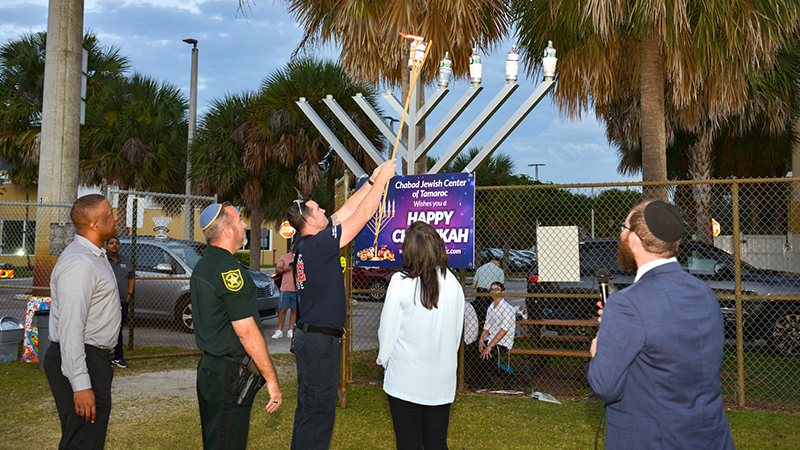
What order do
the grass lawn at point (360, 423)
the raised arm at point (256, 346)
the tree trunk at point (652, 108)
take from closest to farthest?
the raised arm at point (256, 346), the grass lawn at point (360, 423), the tree trunk at point (652, 108)

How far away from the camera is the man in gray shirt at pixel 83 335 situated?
10.5 feet

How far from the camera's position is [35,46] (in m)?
21.7

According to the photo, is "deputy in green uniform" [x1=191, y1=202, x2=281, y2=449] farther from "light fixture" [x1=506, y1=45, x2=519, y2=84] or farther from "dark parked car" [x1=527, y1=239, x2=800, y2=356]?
"dark parked car" [x1=527, y1=239, x2=800, y2=356]

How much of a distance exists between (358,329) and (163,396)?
21.7ft

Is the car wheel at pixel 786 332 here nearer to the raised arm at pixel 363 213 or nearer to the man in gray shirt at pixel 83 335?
the raised arm at pixel 363 213

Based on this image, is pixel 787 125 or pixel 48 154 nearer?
pixel 48 154

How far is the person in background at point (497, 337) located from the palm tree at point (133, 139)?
625 inches

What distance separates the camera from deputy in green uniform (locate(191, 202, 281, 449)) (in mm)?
3189

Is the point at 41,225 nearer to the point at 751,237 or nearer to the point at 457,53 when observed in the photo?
the point at 457,53

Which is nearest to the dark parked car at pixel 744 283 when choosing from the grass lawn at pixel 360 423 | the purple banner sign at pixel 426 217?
the purple banner sign at pixel 426 217

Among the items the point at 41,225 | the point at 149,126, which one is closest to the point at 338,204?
the point at 41,225

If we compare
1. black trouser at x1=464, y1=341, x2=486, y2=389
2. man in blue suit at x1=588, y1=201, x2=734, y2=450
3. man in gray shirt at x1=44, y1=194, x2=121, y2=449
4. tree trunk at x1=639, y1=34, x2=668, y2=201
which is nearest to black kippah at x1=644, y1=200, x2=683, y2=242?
man in blue suit at x1=588, y1=201, x2=734, y2=450

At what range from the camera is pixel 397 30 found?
794 centimetres

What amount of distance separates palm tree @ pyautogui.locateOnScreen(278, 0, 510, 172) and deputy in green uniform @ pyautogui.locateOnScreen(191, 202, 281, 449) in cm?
551
